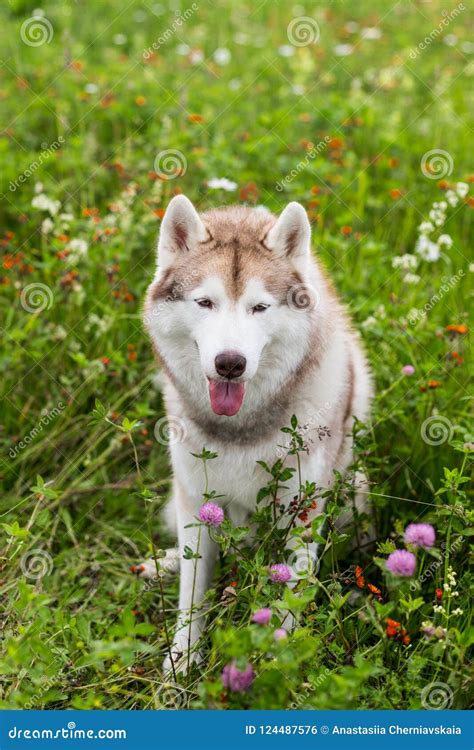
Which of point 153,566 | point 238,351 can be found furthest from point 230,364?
point 153,566

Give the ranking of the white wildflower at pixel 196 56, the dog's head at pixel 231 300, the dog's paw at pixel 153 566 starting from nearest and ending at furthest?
1. the dog's head at pixel 231 300
2. the dog's paw at pixel 153 566
3. the white wildflower at pixel 196 56

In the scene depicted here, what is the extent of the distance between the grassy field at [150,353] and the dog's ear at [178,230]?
69 centimetres

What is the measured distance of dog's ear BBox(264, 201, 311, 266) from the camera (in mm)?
3018

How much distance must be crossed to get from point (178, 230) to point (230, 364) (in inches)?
25.7

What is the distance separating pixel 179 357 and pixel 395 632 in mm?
1226

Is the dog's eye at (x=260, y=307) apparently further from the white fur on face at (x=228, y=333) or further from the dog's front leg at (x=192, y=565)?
the dog's front leg at (x=192, y=565)

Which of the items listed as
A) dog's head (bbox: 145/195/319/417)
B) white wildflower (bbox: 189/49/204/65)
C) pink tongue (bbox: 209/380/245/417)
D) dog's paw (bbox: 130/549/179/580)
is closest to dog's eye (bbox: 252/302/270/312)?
dog's head (bbox: 145/195/319/417)

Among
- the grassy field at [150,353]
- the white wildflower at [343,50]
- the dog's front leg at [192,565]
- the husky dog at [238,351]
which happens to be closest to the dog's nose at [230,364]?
the husky dog at [238,351]

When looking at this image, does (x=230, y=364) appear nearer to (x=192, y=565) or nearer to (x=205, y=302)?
(x=205, y=302)

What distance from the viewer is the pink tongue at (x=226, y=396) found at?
2.97 m

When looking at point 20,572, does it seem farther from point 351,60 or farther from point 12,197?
point 351,60

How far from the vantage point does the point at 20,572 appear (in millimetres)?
3633

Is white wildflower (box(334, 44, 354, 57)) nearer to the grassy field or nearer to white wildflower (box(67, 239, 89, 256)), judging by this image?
the grassy field

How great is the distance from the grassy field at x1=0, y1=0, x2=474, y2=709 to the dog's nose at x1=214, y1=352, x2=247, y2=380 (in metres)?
0.36
